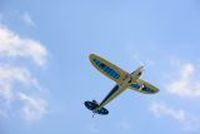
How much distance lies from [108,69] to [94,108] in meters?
9.43

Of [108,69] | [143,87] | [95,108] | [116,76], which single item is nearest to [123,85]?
[116,76]

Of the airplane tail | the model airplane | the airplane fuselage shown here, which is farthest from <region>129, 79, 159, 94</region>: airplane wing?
the airplane tail

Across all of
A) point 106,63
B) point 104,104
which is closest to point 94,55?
point 106,63

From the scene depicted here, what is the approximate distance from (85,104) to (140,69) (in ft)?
51.3

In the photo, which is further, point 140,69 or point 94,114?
point 94,114

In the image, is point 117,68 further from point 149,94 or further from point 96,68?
point 149,94

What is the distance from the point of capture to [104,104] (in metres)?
102

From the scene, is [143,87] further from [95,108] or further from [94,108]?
[94,108]

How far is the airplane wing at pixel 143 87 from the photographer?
334 feet

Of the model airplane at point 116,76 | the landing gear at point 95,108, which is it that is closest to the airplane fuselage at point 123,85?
the model airplane at point 116,76

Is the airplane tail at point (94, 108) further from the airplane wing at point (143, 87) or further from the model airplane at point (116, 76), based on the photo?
the airplane wing at point (143, 87)

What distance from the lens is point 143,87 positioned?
340ft

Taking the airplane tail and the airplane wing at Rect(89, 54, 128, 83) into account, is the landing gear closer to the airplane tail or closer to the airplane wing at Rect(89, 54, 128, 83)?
the airplane tail

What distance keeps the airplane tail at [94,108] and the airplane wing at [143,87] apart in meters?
6.58
